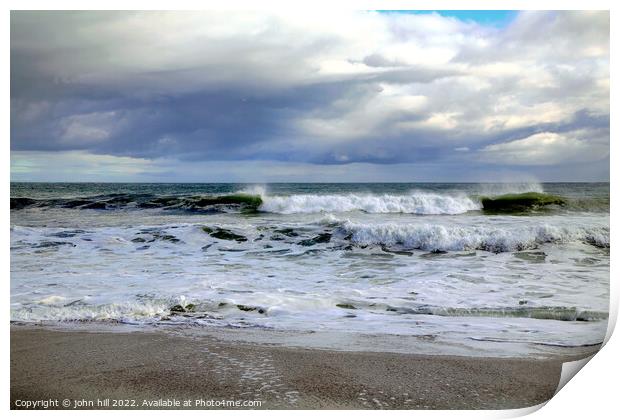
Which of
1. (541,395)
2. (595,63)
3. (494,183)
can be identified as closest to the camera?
(541,395)

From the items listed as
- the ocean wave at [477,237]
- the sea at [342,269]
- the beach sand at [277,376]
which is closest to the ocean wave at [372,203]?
the sea at [342,269]

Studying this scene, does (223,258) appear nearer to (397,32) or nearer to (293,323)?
(293,323)

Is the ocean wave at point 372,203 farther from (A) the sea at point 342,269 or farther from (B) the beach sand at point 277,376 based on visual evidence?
(B) the beach sand at point 277,376

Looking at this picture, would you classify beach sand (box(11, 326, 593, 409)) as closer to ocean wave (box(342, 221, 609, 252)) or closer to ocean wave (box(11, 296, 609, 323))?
ocean wave (box(11, 296, 609, 323))

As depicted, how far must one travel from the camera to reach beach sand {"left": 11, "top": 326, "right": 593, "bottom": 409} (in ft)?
8.78

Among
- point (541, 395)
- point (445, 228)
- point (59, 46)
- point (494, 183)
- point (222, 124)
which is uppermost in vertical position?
point (59, 46)

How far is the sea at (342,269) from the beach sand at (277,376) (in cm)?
27

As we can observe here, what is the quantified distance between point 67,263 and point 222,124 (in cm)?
218

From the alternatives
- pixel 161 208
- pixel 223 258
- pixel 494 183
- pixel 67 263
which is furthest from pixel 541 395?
pixel 161 208

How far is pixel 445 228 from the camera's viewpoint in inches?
264

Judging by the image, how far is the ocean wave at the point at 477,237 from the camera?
629 cm

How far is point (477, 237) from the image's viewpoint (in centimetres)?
649

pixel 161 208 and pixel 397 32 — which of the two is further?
pixel 161 208

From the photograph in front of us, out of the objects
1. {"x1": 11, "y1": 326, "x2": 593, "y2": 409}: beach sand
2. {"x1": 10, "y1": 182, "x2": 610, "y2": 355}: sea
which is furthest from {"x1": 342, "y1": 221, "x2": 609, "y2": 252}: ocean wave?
{"x1": 11, "y1": 326, "x2": 593, "y2": 409}: beach sand
